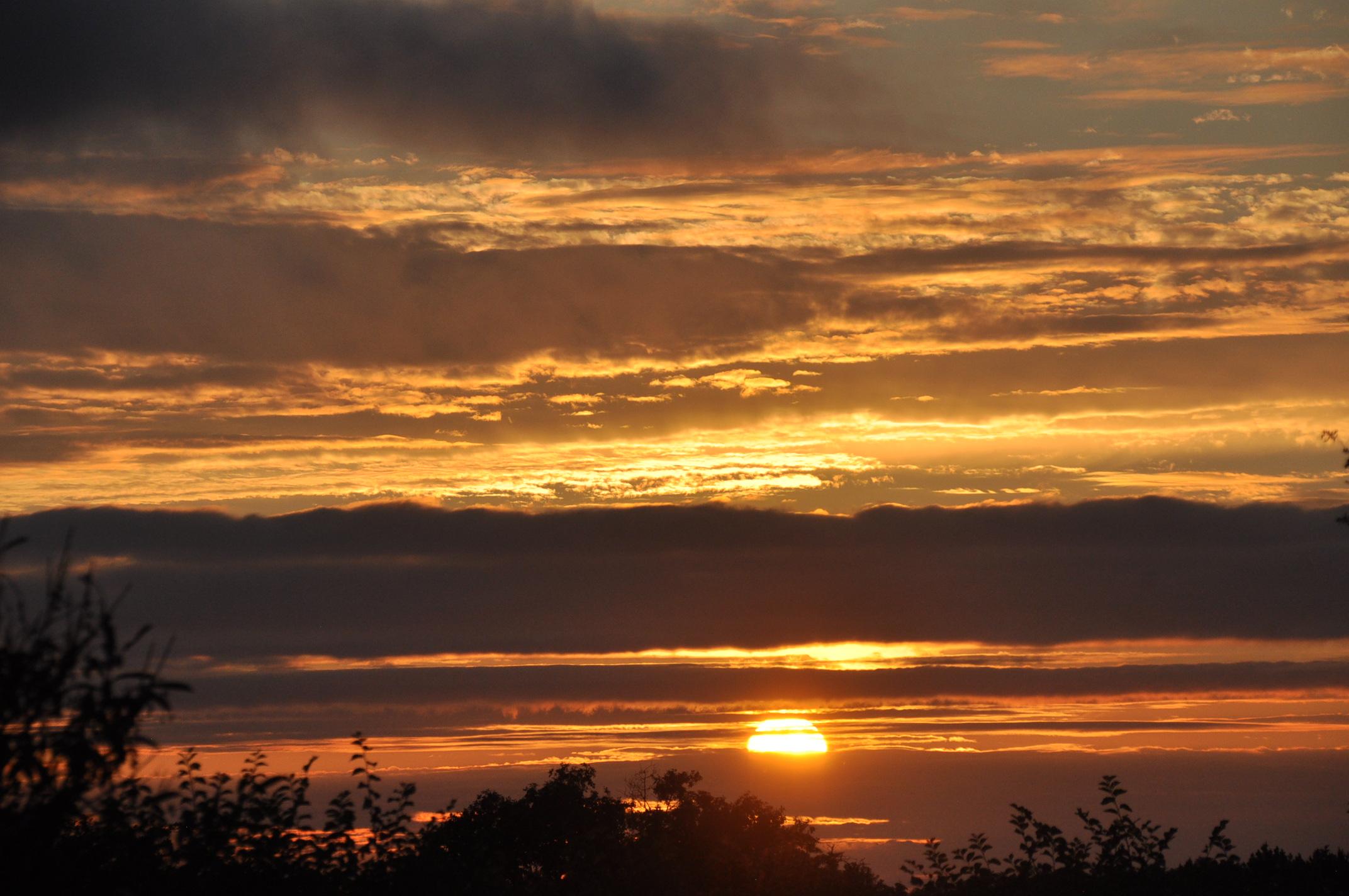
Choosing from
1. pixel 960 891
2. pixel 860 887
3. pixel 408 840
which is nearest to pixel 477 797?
pixel 860 887

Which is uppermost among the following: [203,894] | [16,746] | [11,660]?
[11,660]

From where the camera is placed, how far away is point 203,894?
16.0 meters

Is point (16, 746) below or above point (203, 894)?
above

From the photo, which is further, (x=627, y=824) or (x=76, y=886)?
(x=627, y=824)

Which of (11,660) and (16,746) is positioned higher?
(11,660)

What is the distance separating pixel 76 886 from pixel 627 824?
174 ft

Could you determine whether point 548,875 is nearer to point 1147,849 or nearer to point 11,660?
point 1147,849

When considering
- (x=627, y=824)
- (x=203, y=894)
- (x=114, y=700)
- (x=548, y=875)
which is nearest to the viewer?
(x=114, y=700)

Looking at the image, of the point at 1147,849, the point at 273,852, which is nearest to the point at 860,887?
the point at 1147,849

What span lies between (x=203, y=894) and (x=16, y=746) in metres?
6.14

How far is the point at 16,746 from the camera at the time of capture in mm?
10703

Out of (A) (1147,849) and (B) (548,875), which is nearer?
(A) (1147,849)

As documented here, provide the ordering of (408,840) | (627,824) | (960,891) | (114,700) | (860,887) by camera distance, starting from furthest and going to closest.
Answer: (627,824) < (860,887) < (960,891) < (408,840) < (114,700)

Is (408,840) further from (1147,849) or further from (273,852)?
(1147,849)
